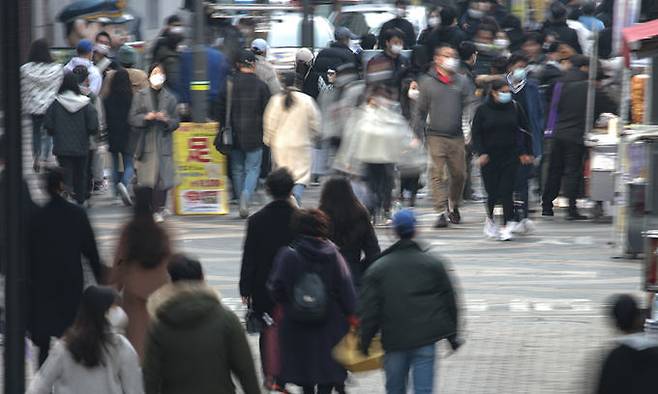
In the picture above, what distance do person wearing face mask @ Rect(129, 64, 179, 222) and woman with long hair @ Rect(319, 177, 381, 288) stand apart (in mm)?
7840

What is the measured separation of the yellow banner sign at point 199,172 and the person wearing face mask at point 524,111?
333 cm

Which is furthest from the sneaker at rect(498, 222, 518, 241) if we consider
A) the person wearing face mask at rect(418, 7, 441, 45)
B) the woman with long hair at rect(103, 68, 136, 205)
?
the person wearing face mask at rect(418, 7, 441, 45)

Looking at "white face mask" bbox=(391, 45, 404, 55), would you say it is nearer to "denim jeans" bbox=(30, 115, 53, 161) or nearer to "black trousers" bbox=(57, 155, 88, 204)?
"denim jeans" bbox=(30, 115, 53, 161)

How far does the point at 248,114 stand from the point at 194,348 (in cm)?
1093

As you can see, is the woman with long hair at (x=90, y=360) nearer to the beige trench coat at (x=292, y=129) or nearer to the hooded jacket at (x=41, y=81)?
the beige trench coat at (x=292, y=129)

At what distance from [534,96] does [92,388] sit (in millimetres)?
11349

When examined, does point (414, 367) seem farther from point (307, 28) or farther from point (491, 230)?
point (307, 28)

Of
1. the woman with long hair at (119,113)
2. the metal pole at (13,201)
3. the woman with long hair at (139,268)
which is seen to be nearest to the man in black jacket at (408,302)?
the woman with long hair at (139,268)

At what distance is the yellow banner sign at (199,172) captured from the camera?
1883 cm

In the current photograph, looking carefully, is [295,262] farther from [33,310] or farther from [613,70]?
[613,70]

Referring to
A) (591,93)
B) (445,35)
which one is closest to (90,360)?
(591,93)

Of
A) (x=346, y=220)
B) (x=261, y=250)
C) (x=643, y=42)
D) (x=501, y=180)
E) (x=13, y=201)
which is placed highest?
(x=643, y=42)

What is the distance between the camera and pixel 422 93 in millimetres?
17797

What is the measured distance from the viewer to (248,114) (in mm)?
18344
